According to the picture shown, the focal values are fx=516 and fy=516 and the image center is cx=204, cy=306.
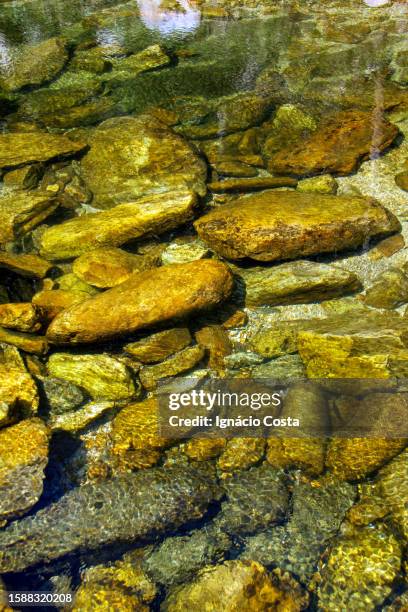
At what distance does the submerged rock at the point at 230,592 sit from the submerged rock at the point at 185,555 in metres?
0.06

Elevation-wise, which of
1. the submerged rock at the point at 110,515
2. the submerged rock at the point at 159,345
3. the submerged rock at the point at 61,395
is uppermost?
the submerged rock at the point at 159,345

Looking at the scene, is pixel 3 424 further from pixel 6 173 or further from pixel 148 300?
pixel 6 173

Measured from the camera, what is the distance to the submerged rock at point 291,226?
448cm

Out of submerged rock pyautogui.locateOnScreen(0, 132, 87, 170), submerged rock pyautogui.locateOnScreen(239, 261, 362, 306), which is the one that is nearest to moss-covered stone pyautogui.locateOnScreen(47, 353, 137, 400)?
submerged rock pyautogui.locateOnScreen(239, 261, 362, 306)

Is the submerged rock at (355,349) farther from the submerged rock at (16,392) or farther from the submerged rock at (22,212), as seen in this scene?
the submerged rock at (22,212)

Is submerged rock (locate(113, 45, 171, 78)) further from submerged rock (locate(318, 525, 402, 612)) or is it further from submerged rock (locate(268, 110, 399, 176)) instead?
submerged rock (locate(318, 525, 402, 612))

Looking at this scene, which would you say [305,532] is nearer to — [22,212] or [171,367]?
[171,367]

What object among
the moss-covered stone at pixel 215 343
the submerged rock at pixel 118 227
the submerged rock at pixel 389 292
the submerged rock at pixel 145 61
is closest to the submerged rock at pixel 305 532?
the moss-covered stone at pixel 215 343

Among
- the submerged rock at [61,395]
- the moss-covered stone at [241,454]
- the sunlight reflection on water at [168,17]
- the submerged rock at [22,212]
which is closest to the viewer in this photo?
the moss-covered stone at [241,454]

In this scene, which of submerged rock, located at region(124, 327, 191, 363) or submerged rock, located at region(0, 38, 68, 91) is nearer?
submerged rock, located at region(124, 327, 191, 363)

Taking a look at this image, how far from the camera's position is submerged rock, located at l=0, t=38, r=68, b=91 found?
780cm

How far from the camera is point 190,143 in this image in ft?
20.3

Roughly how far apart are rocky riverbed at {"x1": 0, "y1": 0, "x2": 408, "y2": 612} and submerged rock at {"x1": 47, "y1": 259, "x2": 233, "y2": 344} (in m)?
0.02

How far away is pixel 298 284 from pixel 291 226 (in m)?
0.56
